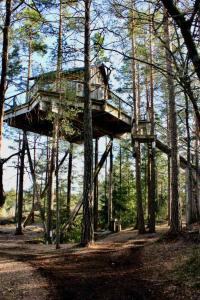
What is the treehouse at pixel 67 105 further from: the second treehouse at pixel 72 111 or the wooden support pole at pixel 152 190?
the wooden support pole at pixel 152 190

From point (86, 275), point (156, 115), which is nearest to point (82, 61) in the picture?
point (86, 275)

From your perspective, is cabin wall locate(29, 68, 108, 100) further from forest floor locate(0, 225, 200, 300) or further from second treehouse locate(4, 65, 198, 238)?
forest floor locate(0, 225, 200, 300)

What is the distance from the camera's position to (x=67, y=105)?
53.8 feet

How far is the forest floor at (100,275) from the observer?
6.91 meters

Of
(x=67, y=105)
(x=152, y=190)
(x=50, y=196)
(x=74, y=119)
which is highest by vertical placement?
(x=67, y=105)

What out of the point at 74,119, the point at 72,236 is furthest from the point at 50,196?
the point at 74,119

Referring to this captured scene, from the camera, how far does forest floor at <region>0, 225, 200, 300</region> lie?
6.91 m

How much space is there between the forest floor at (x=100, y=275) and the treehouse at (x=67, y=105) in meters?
6.12

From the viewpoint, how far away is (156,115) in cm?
2952

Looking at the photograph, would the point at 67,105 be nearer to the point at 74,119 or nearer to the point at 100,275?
the point at 74,119

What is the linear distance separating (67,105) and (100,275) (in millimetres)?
9238

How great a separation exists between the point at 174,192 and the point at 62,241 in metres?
7.79

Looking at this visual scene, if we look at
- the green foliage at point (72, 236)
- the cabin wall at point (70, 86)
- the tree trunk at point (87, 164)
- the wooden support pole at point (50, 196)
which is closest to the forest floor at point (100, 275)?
the tree trunk at point (87, 164)

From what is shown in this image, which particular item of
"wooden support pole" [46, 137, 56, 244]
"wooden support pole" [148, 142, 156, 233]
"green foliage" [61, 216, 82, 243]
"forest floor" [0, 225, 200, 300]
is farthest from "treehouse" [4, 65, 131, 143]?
"forest floor" [0, 225, 200, 300]
